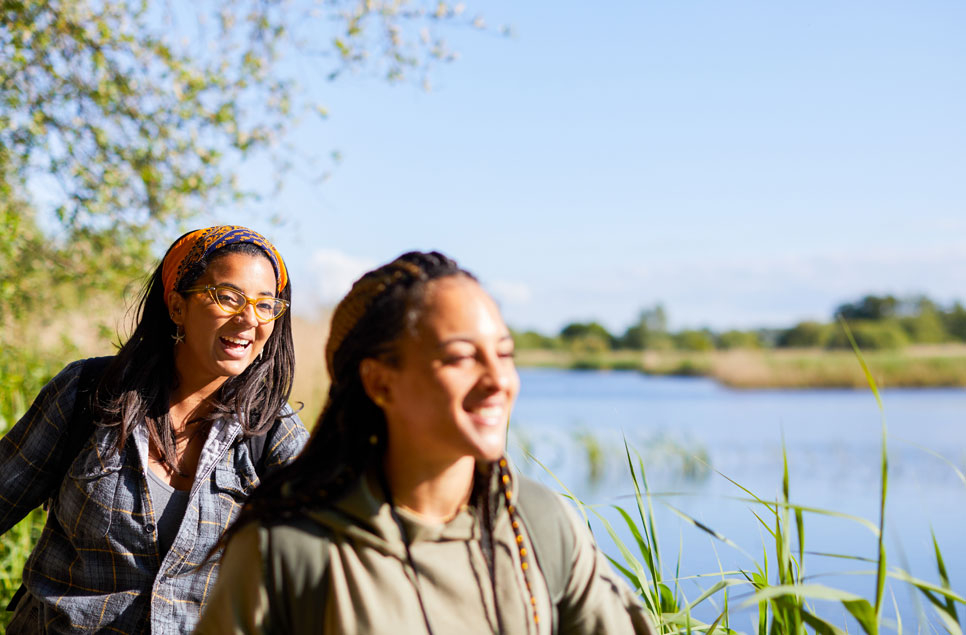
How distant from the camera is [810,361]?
3039 centimetres

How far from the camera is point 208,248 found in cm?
185

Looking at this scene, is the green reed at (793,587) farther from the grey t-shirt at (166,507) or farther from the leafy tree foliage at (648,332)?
the leafy tree foliage at (648,332)

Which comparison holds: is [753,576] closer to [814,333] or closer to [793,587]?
[793,587]

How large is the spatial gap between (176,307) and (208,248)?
0.16 m

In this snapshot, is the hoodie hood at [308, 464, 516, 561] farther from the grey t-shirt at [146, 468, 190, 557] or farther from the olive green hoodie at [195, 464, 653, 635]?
the grey t-shirt at [146, 468, 190, 557]

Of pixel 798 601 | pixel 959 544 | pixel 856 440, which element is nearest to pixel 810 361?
pixel 856 440

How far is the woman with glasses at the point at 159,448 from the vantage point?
179cm

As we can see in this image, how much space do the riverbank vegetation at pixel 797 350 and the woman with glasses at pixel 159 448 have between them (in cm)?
2029

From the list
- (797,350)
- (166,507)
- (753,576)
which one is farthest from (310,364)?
(797,350)

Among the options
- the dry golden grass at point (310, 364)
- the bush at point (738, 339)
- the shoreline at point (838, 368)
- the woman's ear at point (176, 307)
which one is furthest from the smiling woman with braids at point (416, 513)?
the bush at point (738, 339)

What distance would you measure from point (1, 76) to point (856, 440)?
16529 mm

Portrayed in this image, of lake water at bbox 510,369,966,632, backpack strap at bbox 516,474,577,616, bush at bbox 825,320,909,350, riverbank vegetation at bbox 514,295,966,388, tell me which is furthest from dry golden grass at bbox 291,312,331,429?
bush at bbox 825,320,909,350

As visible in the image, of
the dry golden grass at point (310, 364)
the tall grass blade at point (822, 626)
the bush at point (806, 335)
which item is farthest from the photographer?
the bush at point (806, 335)

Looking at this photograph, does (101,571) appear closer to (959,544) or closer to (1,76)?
(1,76)
